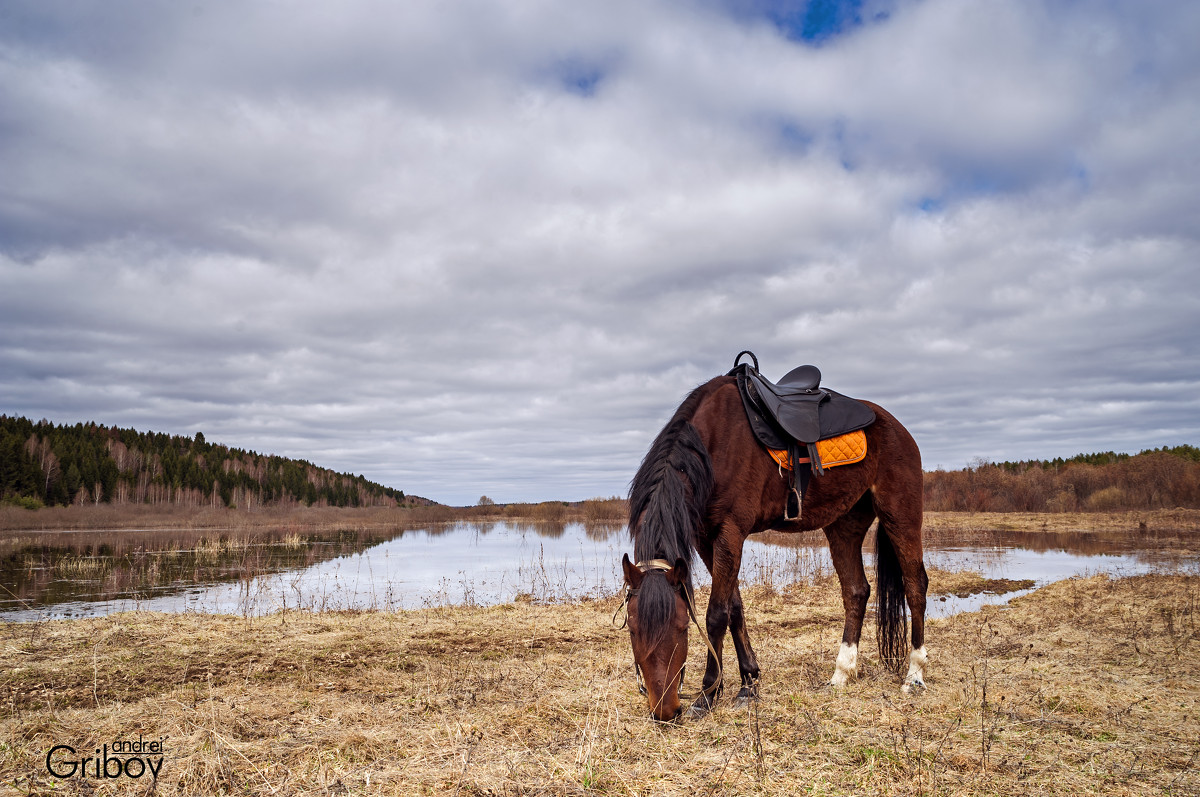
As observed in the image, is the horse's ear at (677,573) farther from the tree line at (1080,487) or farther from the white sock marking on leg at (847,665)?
the tree line at (1080,487)

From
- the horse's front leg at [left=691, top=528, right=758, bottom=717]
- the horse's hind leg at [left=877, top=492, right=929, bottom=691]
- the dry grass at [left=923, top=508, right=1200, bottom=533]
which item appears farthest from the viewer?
the dry grass at [left=923, top=508, right=1200, bottom=533]

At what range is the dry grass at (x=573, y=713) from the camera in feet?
9.63

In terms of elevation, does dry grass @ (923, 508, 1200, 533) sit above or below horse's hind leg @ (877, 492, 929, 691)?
below

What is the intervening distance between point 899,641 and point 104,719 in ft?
20.4

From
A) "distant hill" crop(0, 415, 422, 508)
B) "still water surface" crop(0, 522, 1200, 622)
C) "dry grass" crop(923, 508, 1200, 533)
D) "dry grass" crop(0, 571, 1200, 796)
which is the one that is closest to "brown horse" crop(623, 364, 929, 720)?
"dry grass" crop(0, 571, 1200, 796)

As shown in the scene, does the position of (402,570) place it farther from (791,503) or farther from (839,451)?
(839,451)

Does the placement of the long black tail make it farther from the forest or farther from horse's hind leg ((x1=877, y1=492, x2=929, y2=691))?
the forest

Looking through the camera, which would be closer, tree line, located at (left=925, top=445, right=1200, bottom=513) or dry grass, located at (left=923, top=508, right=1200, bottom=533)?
dry grass, located at (left=923, top=508, right=1200, bottom=533)

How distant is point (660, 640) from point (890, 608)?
3.15 m

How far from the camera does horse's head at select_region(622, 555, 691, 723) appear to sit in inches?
140

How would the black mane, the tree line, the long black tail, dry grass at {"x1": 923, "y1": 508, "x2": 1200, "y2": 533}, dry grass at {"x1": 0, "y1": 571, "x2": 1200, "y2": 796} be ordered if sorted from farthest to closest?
the tree line
dry grass at {"x1": 923, "y1": 508, "x2": 1200, "y2": 533}
the long black tail
the black mane
dry grass at {"x1": 0, "y1": 571, "x2": 1200, "y2": 796}

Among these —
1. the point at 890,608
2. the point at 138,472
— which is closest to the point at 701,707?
the point at 890,608

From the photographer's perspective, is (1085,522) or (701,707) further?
(1085,522)

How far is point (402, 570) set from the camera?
1792cm
